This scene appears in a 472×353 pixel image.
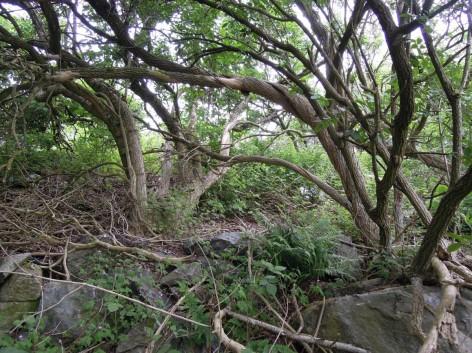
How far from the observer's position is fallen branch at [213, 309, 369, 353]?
2.40m

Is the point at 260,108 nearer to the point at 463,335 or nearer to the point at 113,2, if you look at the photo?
the point at 113,2

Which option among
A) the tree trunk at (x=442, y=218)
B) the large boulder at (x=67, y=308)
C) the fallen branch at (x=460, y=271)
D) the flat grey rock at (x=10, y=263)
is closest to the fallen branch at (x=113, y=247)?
the flat grey rock at (x=10, y=263)

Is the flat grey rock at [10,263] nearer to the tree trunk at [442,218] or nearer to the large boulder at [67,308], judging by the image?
the large boulder at [67,308]

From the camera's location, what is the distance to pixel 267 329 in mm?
2707

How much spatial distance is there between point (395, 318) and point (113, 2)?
16.2 ft

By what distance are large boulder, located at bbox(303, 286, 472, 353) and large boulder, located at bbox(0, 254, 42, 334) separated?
2260 mm

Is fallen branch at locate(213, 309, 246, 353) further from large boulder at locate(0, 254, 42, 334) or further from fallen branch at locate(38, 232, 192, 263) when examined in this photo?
large boulder at locate(0, 254, 42, 334)

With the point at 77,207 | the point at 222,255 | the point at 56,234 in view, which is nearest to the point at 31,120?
the point at 77,207

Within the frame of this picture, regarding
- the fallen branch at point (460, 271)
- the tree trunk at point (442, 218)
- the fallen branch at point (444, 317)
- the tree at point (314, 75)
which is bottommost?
the fallen branch at point (444, 317)

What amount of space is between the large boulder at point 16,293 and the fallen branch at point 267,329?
5.02 feet

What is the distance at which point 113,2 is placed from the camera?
15.8ft

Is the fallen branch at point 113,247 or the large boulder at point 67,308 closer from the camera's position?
the large boulder at point 67,308

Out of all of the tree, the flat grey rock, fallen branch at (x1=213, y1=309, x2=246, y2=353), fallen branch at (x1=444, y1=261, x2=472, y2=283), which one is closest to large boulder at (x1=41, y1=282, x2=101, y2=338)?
the flat grey rock

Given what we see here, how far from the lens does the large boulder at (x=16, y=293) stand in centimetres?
286
